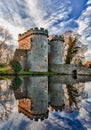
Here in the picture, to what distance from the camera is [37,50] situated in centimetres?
4206

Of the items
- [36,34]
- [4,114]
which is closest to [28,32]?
[36,34]

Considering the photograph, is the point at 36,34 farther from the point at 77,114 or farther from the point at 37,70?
the point at 77,114

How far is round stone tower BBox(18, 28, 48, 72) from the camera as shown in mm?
42000

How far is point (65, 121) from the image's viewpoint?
21.9 ft

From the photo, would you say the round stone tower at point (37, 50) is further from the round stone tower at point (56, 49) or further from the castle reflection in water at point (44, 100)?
the castle reflection in water at point (44, 100)

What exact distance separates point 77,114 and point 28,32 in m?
37.1

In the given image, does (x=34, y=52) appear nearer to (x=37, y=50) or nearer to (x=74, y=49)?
(x=37, y=50)

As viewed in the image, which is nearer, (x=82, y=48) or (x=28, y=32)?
(x=28, y=32)

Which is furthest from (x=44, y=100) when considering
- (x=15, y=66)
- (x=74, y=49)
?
(x=74, y=49)

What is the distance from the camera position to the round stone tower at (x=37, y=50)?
138 ft

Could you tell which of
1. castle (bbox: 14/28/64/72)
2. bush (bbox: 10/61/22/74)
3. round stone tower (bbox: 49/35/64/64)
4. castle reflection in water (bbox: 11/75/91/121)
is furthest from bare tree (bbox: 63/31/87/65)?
castle reflection in water (bbox: 11/75/91/121)

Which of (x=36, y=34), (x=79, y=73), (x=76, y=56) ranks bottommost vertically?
(x=79, y=73)

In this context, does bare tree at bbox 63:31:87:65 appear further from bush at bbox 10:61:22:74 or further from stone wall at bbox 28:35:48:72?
bush at bbox 10:61:22:74

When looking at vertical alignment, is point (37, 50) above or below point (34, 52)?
above
